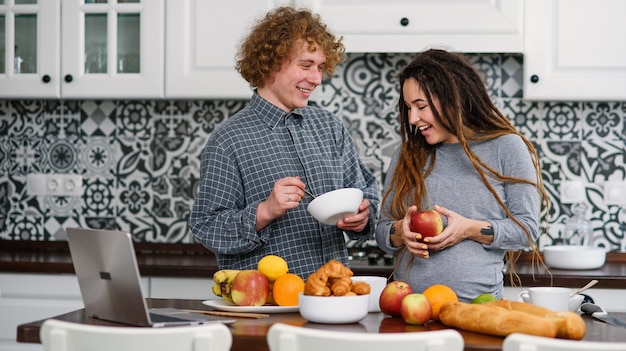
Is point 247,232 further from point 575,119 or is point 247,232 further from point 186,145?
point 575,119

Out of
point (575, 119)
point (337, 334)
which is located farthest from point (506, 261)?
point (337, 334)

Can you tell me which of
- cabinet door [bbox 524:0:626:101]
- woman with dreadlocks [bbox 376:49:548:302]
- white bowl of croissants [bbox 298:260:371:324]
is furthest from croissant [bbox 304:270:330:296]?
cabinet door [bbox 524:0:626:101]

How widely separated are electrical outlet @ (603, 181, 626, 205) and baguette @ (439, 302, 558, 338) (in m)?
1.93

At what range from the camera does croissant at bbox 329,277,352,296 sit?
1.72 m

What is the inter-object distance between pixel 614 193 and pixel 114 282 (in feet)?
7.49

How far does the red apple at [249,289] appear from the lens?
1.87m

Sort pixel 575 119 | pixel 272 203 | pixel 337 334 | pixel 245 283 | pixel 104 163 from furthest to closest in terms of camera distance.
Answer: pixel 104 163 < pixel 575 119 < pixel 272 203 < pixel 245 283 < pixel 337 334

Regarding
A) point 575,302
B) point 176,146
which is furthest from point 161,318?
point 176,146

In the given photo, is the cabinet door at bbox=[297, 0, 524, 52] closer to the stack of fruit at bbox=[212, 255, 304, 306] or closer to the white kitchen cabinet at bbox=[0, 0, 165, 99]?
the white kitchen cabinet at bbox=[0, 0, 165, 99]

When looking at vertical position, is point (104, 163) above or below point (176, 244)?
above

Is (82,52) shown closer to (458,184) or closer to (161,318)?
(458,184)

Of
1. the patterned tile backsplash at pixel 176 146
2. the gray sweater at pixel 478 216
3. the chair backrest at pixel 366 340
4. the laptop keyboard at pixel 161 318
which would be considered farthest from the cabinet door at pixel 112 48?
the chair backrest at pixel 366 340

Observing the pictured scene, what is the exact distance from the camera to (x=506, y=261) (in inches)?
124

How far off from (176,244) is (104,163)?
46 centimetres
